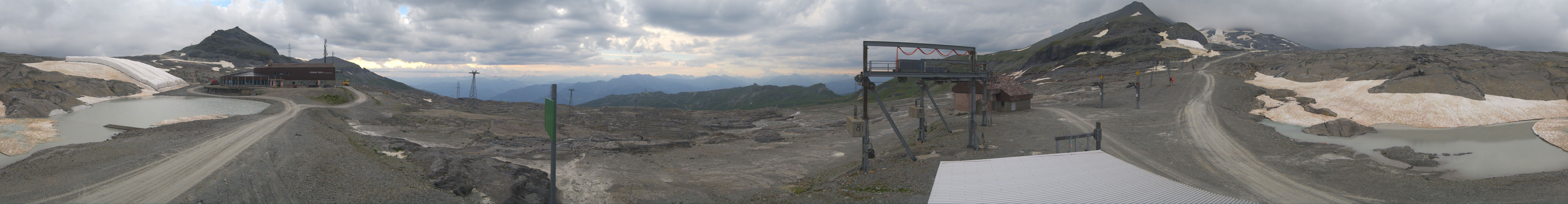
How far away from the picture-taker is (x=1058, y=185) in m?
13.5

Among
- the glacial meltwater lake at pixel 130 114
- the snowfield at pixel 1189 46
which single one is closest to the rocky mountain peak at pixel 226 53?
the glacial meltwater lake at pixel 130 114

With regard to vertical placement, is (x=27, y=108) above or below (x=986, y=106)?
below

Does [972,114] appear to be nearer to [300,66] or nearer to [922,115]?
[922,115]

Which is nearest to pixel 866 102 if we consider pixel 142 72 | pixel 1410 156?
pixel 1410 156

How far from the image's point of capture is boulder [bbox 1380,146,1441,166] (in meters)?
21.0

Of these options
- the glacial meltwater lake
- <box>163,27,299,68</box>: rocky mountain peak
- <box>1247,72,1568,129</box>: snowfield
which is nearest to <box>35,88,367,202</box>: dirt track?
the glacial meltwater lake

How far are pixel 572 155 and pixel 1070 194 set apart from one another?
1047 inches

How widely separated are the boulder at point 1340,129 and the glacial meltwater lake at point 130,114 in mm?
59610

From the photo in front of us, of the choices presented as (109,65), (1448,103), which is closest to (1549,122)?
(1448,103)

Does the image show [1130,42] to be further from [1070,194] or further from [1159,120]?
[1070,194]

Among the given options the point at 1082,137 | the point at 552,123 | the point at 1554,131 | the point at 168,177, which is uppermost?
the point at 552,123

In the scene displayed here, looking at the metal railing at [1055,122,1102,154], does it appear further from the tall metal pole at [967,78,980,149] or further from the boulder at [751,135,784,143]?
the boulder at [751,135,784,143]

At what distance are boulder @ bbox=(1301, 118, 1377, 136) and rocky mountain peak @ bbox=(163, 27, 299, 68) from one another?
207902 mm

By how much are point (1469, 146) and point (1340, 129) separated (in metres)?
4.57
